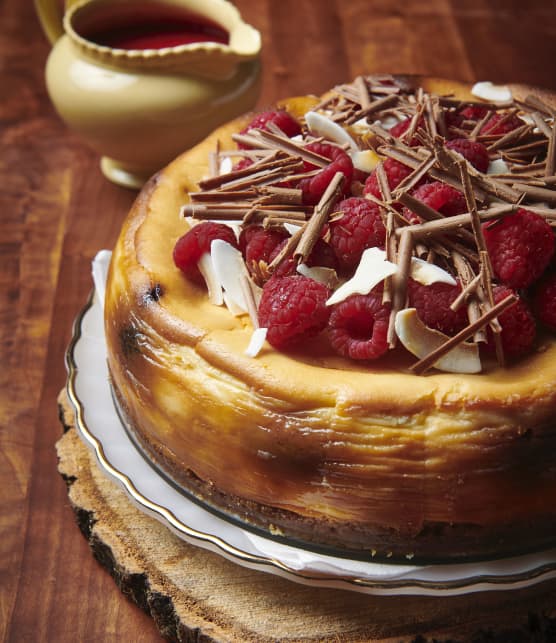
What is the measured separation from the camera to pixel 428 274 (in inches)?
60.2

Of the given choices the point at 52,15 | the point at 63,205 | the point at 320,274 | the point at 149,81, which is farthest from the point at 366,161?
the point at 52,15

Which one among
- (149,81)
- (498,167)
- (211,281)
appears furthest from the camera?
(149,81)

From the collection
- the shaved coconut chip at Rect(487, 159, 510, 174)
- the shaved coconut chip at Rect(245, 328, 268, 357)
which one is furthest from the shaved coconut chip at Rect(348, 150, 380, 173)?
the shaved coconut chip at Rect(245, 328, 268, 357)

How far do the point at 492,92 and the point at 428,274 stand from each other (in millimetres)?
833

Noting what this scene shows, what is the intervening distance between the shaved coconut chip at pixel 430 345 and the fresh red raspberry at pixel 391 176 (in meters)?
0.32

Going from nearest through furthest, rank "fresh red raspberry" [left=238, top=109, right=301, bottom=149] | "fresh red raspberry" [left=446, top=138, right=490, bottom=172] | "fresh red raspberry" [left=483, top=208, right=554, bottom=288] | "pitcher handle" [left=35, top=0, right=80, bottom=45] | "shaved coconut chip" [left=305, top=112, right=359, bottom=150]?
"fresh red raspberry" [left=483, top=208, right=554, bottom=288] < "fresh red raspberry" [left=446, top=138, right=490, bottom=172] < "shaved coconut chip" [left=305, top=112, right=359, bottom=150] < "fresh red raspberry" [left=238, top=109, right=301, bottom=149] < "pitcher handle" [left=35, top=0, right=80, bottom=45]

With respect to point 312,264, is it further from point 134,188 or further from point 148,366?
point 134,188

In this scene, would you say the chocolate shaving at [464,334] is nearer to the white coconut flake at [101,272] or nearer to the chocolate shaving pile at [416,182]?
the chocolate shaving pile at [416,182]

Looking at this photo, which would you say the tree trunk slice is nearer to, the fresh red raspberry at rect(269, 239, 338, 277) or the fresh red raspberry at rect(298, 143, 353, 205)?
the fresh red raspberry at rect(269, 239, 338, 277)

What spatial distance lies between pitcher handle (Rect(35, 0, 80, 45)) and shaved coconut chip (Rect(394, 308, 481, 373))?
179 centimetres

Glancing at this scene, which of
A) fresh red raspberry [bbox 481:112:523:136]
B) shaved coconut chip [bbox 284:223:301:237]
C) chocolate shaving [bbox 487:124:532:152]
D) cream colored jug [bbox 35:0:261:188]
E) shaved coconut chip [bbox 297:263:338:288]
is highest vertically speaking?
chocolate shaving [bbox 487:124:532:152]

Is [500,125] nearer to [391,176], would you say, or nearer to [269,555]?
[391,176]

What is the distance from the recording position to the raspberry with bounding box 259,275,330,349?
1510 mm

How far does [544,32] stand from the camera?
3621 millimetres
